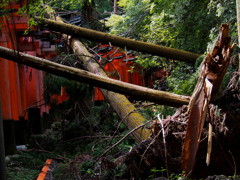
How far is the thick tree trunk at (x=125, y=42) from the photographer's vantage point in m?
8.73

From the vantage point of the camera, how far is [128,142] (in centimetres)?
849

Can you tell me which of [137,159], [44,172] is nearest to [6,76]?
[44,172]

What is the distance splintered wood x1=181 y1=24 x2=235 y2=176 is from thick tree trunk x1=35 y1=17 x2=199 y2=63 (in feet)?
10.2

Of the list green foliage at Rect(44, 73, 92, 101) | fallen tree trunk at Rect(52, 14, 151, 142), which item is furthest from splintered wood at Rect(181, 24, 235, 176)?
green foliage at Rect(44, 73, 92, 101)

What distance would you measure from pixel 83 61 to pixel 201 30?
9.30 feet

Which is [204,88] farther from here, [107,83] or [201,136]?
[107,83]

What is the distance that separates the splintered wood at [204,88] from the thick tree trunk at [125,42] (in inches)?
122

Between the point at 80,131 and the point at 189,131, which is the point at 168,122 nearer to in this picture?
the point at 189,131

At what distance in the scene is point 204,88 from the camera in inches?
208

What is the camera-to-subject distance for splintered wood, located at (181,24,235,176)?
5254mm

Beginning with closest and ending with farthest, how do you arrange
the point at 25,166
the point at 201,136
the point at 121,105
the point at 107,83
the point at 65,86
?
the point at 201,136 < the point at 107,83 < the point at 121,105 < the point at 25,166 < the point at 65,86

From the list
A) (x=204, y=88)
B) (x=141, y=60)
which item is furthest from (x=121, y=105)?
(x=141, y=60)

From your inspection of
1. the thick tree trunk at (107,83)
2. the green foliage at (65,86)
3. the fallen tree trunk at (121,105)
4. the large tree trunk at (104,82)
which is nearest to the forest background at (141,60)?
the green foliage at (65,86)

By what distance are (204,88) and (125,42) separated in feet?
14.1
